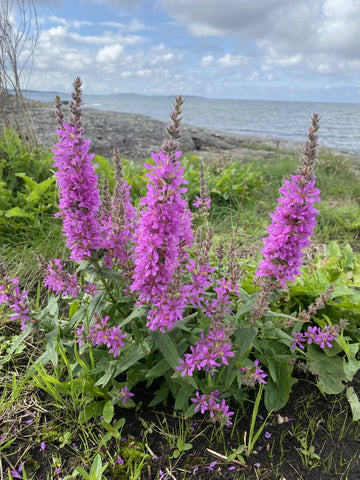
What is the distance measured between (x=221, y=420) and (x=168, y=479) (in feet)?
1.43

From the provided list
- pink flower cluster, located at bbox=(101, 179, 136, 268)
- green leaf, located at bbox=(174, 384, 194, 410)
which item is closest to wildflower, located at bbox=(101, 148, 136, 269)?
pink flower cluster, located at bbox=(101, 179, 136, 268)

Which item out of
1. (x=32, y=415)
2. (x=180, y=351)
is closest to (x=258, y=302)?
(x=180, y=351)

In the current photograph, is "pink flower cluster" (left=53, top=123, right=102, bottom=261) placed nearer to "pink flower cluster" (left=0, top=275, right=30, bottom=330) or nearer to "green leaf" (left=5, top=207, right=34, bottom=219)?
"pink flower cluster" (left=0, top=275, right=30, bottom=330)

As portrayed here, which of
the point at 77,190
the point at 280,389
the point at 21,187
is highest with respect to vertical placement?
the point at 77,190

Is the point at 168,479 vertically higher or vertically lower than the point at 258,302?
lower

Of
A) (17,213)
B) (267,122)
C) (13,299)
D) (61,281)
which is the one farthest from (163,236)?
(267,122)

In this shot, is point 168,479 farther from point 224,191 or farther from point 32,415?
point 224,191

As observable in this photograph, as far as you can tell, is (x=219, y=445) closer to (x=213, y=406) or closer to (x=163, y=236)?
(x=213, y=406)

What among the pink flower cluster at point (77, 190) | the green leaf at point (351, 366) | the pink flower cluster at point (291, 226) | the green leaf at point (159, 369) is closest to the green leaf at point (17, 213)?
the pink flower cluster at point (77, 190)

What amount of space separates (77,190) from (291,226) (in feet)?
3.55

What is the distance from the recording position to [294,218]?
5.94ft

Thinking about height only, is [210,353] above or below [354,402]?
above

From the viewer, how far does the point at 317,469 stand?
6.95 ft

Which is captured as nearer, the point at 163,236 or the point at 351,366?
the point at 163,236
